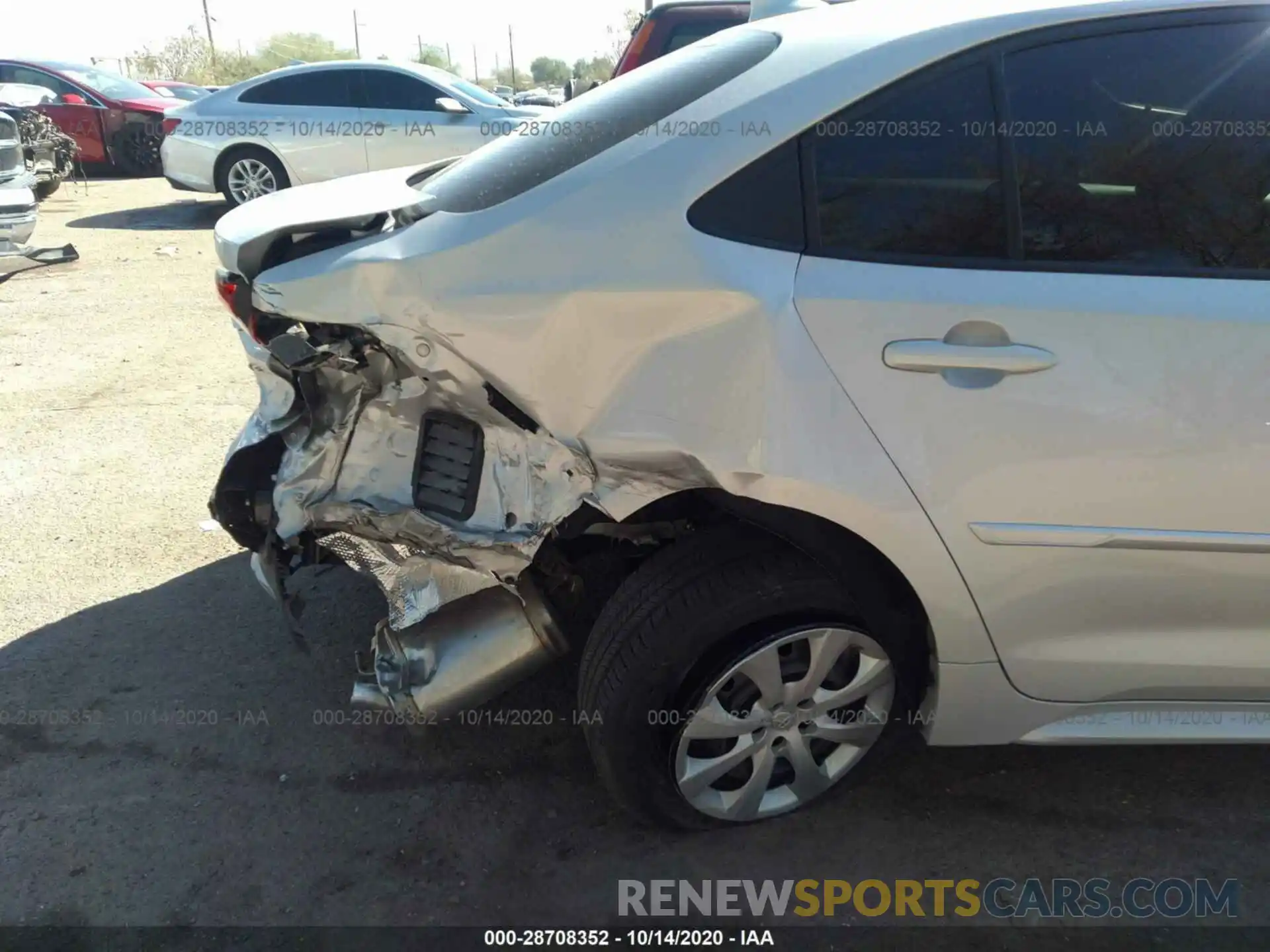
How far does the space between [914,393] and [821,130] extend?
555 millimetres

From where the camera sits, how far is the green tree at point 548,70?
72.8 metres

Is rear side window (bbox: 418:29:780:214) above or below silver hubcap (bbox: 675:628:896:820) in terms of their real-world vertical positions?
above

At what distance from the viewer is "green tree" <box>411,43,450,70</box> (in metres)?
64.6

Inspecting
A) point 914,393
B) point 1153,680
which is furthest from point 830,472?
point 1153,680

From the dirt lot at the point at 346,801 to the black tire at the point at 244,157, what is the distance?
7.72 meters

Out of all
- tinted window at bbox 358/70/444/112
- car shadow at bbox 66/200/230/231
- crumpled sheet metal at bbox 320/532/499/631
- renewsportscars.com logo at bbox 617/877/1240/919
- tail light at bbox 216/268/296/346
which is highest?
tinted window at bbox 358/70/444/112

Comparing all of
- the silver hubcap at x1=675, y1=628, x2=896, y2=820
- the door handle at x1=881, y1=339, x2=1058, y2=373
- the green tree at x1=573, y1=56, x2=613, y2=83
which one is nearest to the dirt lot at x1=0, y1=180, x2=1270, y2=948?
the silver hubcap at x1=675, y1=628, x2=896, y2=820

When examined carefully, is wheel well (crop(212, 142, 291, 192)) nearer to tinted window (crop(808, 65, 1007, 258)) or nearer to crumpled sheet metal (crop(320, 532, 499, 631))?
crumpled sheet metal (crop(320, 532, 499, 631))

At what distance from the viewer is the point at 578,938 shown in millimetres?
2035

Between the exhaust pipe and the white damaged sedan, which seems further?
the exhaust pipe

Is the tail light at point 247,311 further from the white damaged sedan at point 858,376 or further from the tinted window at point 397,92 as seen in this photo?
the tinted window at point 397,92

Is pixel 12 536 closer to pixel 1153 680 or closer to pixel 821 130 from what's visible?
pixel 821 130

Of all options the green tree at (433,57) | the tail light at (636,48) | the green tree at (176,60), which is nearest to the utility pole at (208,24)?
the green tree at (176,60)

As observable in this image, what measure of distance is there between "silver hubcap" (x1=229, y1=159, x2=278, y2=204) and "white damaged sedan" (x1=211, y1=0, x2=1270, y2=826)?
29.3 feet
